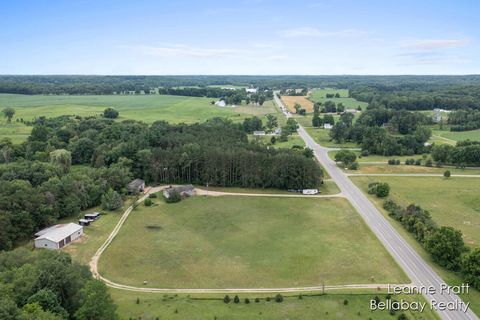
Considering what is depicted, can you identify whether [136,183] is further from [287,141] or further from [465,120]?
[465,120]

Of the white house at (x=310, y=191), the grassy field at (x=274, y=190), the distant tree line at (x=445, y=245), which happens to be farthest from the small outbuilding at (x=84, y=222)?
the distant tree line at (x=445, y=245)

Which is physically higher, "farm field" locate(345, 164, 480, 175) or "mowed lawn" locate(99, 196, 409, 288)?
"farm field" locate(345, 164, 480, 175)

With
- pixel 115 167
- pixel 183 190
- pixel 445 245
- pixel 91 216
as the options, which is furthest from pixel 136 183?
pixel 445 245

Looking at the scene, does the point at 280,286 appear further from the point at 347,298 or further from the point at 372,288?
the point at 372,288

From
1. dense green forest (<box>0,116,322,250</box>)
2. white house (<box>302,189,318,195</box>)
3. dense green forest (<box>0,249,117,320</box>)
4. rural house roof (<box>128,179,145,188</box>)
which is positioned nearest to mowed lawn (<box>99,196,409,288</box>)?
white house (<box>302,189,318,195</box>)

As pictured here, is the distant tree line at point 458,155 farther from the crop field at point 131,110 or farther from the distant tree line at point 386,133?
the crop field at point 131,110

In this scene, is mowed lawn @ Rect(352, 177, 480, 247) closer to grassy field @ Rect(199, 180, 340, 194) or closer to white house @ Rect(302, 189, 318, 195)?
grassy field @ Rect(199, 180, 340, 194)
